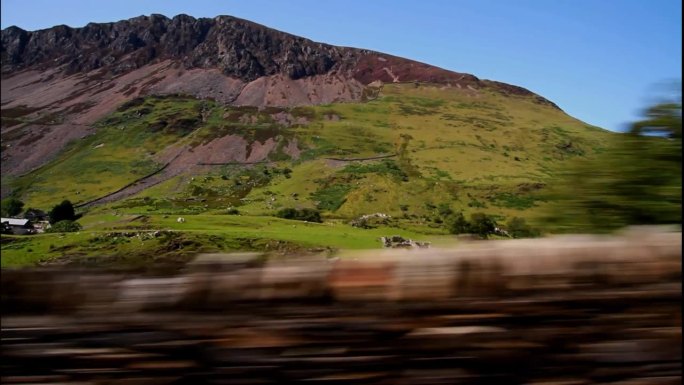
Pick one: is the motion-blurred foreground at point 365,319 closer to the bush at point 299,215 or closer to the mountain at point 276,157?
the mountain at point 276,157

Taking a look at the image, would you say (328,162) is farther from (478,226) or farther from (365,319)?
(365,319)

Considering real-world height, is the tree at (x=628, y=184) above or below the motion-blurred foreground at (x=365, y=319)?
above

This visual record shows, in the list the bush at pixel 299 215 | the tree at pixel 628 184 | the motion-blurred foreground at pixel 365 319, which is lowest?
the bush at pixel 299 215

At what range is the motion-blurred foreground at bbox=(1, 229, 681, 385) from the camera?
8.68 ft

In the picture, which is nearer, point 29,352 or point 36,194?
point 29,352

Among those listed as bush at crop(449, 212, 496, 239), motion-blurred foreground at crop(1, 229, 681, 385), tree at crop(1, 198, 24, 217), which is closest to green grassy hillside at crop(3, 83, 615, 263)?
tree at crop(1, 198, 24, 217)

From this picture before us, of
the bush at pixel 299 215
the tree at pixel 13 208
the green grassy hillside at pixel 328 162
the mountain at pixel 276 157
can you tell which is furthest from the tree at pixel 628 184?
the bush at pixel 299 215

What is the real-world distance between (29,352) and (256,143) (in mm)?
159406

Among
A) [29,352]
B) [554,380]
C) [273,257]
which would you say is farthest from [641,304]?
[29,352]

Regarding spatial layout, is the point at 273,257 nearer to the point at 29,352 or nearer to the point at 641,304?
the point at 29,352

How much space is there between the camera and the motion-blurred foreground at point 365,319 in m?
2.64

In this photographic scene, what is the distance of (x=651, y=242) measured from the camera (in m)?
2.96

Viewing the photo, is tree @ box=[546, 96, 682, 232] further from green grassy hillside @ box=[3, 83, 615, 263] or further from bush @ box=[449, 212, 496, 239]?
green grassy hillside @ box=[3, 83, 615, 263]

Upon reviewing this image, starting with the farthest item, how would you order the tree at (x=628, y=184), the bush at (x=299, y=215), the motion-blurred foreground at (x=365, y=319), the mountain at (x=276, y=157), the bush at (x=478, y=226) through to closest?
the mountain at (x=276, y=157) < the bush at (x=299, y=215) < the bush at (x=478, y=226) < the tree at (x=628, y=184) < the motion-blurred foreground at (x=365, y=319)
